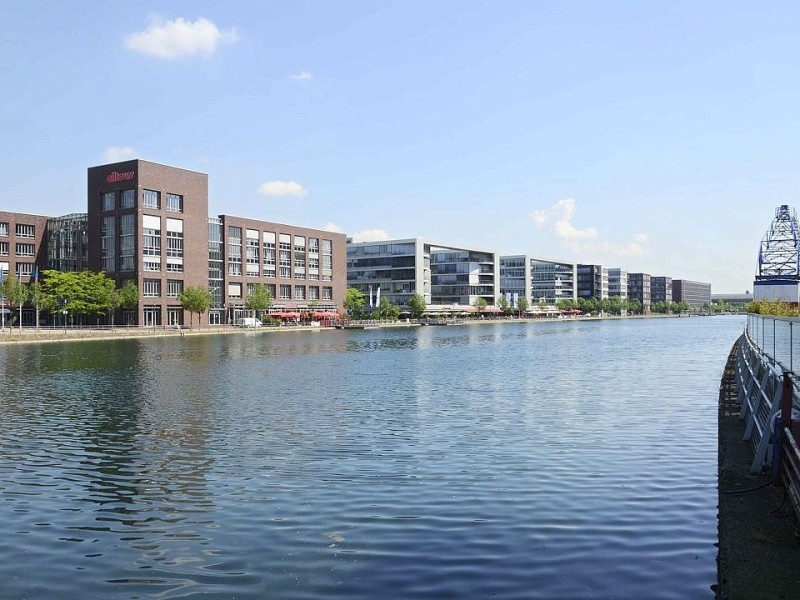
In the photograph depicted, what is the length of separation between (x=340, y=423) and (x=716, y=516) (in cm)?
1429

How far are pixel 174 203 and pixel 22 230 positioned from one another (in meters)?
32.9

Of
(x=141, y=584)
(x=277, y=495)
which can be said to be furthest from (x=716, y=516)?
(x=141, y=584)

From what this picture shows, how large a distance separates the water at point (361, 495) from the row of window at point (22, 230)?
120 m

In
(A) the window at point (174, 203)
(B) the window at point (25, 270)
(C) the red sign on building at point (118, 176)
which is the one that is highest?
(C) the red sign on building at point (118, 176)

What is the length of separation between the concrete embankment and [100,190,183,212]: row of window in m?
127

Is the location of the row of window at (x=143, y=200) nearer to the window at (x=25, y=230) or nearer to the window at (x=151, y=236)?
the window at (x=151, y=236)

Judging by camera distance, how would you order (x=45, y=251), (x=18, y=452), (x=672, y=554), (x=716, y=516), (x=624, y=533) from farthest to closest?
(x=45, y=251) < (x=18, y=452) < (x=716, y=516) < (x=624, y=533) < (x=672, y=554)

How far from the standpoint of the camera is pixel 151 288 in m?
130

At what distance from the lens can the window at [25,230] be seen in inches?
5586

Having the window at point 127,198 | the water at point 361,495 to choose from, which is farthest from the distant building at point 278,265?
the water at point 361,495

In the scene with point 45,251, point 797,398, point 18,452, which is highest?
point 45,251

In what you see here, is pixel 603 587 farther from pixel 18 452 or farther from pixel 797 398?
pixel 18 452

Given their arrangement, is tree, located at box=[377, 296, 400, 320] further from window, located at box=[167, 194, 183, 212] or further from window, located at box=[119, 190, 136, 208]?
window, located at box=[119, 190, 136, 208]

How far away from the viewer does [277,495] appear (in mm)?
15312
